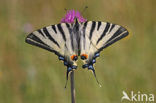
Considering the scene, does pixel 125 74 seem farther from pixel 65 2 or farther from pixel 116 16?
pixel 65 2

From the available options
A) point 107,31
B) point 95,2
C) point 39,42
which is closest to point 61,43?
point 39,42

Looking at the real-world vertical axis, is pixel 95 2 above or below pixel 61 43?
above

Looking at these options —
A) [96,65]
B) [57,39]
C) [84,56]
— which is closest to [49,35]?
[57,39]

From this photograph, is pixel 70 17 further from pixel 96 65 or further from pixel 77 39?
pixel 96 65

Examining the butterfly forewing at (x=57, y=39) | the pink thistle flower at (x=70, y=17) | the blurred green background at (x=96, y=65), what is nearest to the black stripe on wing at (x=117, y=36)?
the butterfly forewing at (x=57, y=39)

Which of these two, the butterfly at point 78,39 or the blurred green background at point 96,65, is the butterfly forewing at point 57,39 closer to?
the butterfly at point 78,39

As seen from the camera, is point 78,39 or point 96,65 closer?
point 78,39
